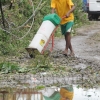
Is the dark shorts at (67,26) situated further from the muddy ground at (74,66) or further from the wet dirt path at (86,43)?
the wet dirt path at (86,43)

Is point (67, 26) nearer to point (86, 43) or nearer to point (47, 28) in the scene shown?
point (47, 28)

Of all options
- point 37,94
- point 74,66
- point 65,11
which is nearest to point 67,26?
point 65,11

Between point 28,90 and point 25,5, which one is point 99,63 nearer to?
point 28,90

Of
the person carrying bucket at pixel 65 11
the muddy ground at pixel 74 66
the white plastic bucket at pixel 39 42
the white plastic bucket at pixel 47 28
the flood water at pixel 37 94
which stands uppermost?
the person carrying bucket at pixel 65 11

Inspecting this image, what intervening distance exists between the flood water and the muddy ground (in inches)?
19.7

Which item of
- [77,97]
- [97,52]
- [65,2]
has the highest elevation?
[65,2]

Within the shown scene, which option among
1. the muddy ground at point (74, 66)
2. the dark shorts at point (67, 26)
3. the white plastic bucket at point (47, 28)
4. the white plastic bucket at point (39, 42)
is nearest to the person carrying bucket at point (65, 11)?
the dark shorts at point (67, 26)

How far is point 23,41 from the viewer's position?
47.8 feet

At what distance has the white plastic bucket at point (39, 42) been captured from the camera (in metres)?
11.7

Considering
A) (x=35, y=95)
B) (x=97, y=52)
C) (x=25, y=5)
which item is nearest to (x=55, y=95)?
(x=35, y=95)

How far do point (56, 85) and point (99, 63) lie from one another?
273 centimetres

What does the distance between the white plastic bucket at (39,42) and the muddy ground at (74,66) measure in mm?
303

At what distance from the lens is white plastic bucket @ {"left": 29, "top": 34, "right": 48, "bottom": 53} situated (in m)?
11.7

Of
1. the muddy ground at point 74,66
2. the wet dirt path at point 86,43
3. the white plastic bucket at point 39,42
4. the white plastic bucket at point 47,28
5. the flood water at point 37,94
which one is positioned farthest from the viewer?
the wet dirt path at point 86,43
